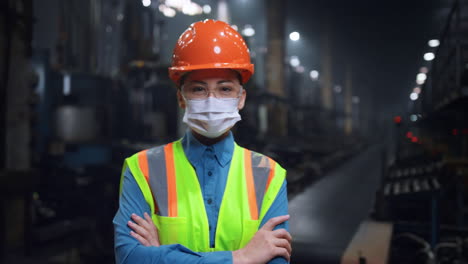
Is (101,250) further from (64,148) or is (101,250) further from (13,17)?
(13,17)

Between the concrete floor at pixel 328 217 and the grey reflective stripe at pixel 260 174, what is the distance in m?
1.72

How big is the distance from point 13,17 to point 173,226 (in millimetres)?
4782

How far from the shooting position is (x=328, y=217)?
4641 millimetres

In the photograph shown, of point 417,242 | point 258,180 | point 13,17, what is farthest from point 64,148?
point 258,180

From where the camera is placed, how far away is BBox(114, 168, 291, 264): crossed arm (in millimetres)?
1379

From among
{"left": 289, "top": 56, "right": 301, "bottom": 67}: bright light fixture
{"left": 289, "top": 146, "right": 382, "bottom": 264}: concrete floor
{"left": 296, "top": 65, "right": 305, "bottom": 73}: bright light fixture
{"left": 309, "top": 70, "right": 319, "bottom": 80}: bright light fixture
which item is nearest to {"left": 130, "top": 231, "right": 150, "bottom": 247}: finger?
{"left": 289, "top": 146, "right": 382, "bottom": 264}: concrete floor

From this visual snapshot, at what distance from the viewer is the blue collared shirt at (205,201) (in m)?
1.38

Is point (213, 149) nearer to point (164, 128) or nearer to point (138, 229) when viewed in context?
point (138, 229)

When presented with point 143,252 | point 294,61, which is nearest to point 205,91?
point 143,252

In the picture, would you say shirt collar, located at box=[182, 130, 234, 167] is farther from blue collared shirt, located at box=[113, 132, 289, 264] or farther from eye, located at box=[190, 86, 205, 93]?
eye, located at box=[190, 86, 205, 93]

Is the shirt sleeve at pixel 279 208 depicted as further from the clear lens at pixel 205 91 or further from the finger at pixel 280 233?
the clear lens at pixel 205 91

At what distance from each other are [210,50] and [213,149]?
0.41m

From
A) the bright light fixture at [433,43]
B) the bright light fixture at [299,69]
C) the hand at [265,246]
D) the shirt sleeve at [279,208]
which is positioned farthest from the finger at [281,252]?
the bright light fixture at [299,69]

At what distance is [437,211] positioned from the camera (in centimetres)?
424
